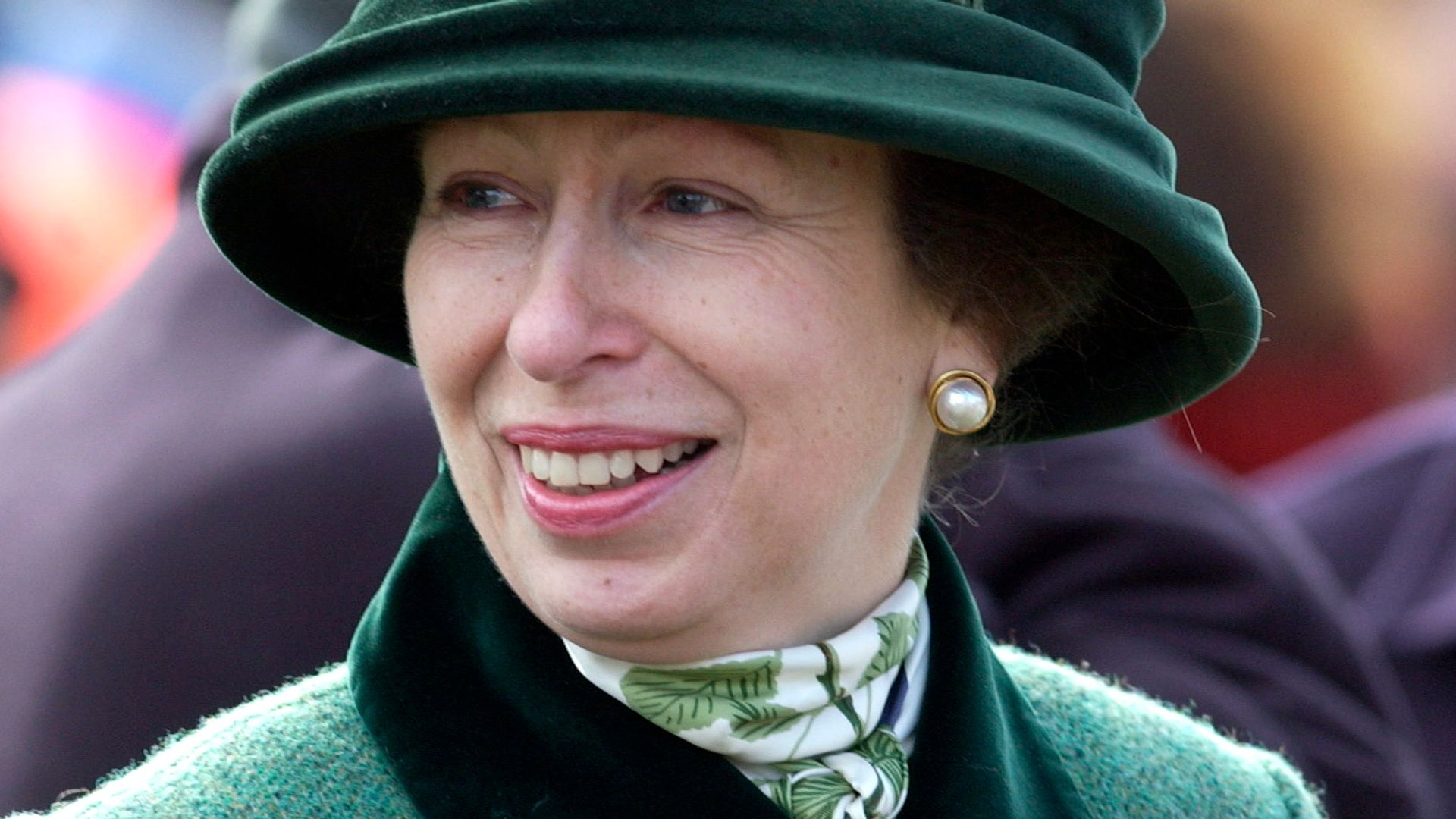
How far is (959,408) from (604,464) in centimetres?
47

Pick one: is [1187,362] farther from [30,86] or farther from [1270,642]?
[30,86]

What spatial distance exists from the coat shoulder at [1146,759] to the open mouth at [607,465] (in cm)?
80

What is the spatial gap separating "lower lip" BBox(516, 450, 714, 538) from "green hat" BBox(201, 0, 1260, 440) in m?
0.43

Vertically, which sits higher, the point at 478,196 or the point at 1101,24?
the point at 1101,24

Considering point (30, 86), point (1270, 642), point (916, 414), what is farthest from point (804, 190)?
point (30, 86)

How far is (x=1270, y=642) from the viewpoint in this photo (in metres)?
3.86

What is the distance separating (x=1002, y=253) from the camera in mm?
2477

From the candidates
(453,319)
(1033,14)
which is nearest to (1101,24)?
(1033,14)

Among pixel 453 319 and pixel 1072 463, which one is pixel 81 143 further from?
pixel 453 319

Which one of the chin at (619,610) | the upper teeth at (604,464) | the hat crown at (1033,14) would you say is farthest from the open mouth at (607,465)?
the hat crown at (1033,14)

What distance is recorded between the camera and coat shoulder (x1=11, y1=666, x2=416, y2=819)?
2.25 m

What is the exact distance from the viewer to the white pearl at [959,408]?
2.46 m

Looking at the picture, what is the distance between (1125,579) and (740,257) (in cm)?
191

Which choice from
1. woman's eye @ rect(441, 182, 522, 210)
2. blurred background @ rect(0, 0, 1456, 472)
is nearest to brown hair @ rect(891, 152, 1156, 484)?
woman's eye @ rect(441, 182, 522, 210)
